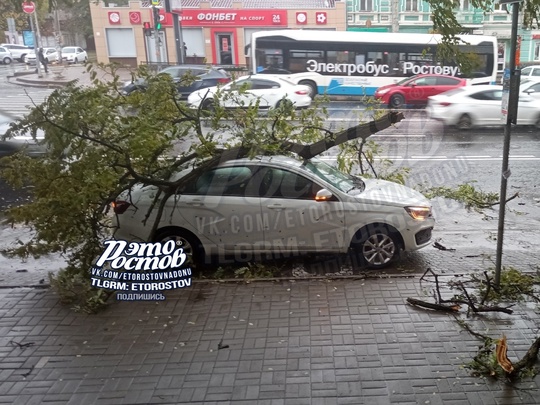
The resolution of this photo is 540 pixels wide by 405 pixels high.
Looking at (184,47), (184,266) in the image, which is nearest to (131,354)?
(184,266)

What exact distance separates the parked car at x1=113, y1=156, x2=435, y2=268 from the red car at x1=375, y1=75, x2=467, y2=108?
1583cm

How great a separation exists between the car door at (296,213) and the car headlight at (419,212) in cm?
90

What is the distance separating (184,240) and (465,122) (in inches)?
524

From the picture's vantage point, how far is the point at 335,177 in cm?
704

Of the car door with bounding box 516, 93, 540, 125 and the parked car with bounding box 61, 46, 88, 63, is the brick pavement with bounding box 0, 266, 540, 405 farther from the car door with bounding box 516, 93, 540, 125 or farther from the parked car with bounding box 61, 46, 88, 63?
the parked car with bounding box 61, 46, 88, 63

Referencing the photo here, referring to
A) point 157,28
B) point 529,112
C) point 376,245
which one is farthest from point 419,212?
point 157,28

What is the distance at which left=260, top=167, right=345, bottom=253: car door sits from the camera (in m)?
6.44

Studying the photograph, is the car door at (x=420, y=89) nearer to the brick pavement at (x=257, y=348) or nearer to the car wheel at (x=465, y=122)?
the car wheel at (x=465, y=122)

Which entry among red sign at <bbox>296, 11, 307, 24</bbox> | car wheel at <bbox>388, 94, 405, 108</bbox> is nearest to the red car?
car wheel at <bbox>388, 94, 405, 108</bbox>

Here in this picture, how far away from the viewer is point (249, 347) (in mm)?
4914

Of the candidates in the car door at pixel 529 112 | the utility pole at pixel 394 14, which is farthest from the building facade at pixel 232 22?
the car door at pixel 529 112

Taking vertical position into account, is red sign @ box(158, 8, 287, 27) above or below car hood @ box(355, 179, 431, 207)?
above

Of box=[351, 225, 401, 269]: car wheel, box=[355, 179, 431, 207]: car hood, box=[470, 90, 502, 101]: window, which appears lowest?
box=[351, 225, 401, 269]: car wheel

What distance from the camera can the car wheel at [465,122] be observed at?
16.9 m
